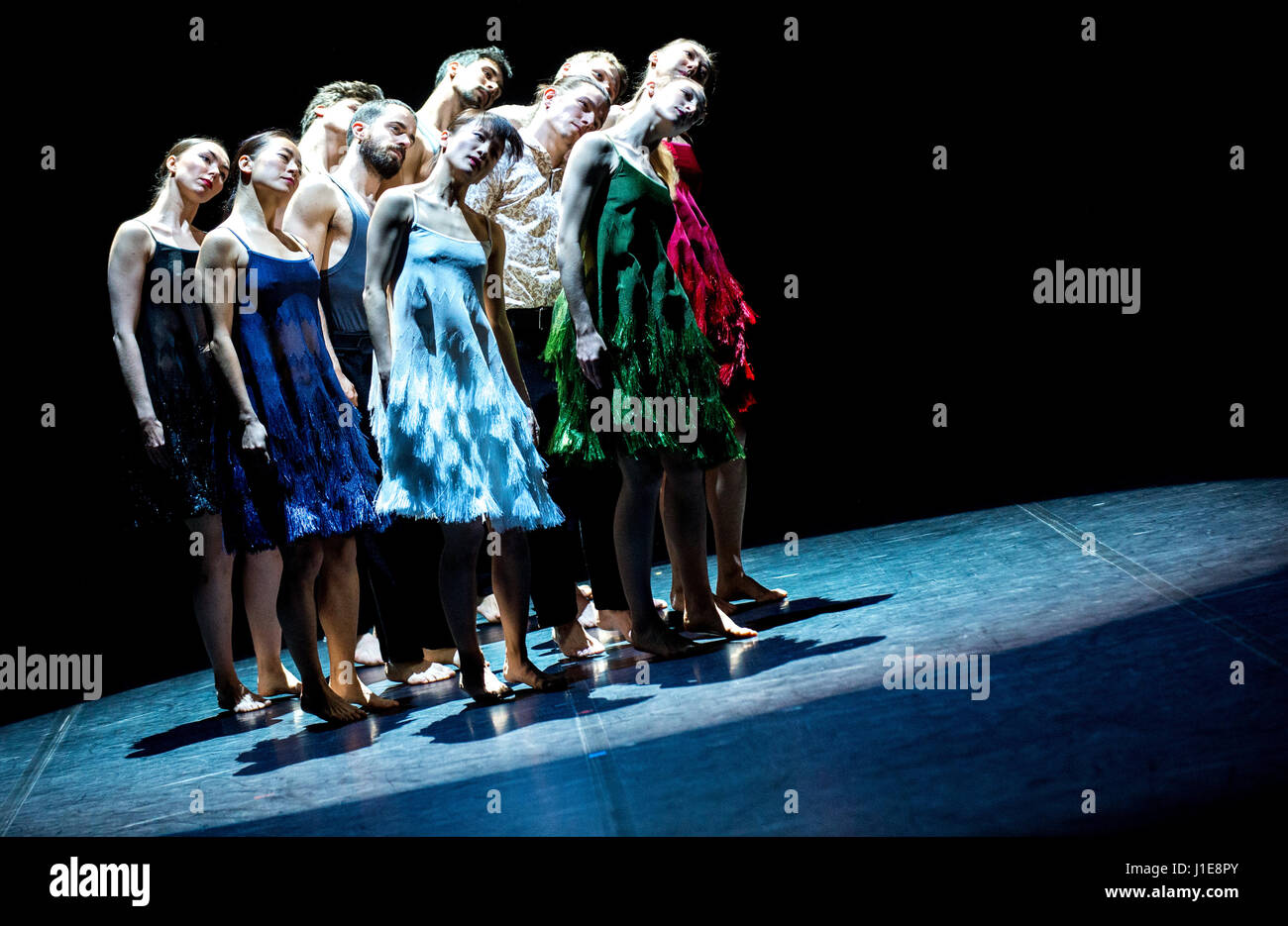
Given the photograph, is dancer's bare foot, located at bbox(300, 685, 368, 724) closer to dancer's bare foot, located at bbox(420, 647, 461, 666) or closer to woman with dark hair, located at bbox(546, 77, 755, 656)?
dancer's bare foot, located at bbox(420, 647, 461, 666)

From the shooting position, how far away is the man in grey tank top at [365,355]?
3.56 metres

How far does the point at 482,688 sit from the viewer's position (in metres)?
3.15

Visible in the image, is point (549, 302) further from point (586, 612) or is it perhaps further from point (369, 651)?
point (369, 651)

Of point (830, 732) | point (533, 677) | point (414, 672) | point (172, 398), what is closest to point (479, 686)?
point (533, 677)

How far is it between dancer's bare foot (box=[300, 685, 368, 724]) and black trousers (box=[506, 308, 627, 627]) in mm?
582

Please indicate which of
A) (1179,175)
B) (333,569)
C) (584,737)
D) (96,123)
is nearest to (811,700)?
(584,737)

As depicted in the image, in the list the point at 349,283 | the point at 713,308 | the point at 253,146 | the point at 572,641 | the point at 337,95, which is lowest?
the point at 572,641

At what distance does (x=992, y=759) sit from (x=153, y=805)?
1542 millimetres

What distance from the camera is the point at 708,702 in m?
2.82

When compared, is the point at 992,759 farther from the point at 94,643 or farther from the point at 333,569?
the point at 94,643

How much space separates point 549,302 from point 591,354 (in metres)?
0.63

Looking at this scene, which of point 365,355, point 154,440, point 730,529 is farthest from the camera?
point 730,529

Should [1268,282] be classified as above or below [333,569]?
above
